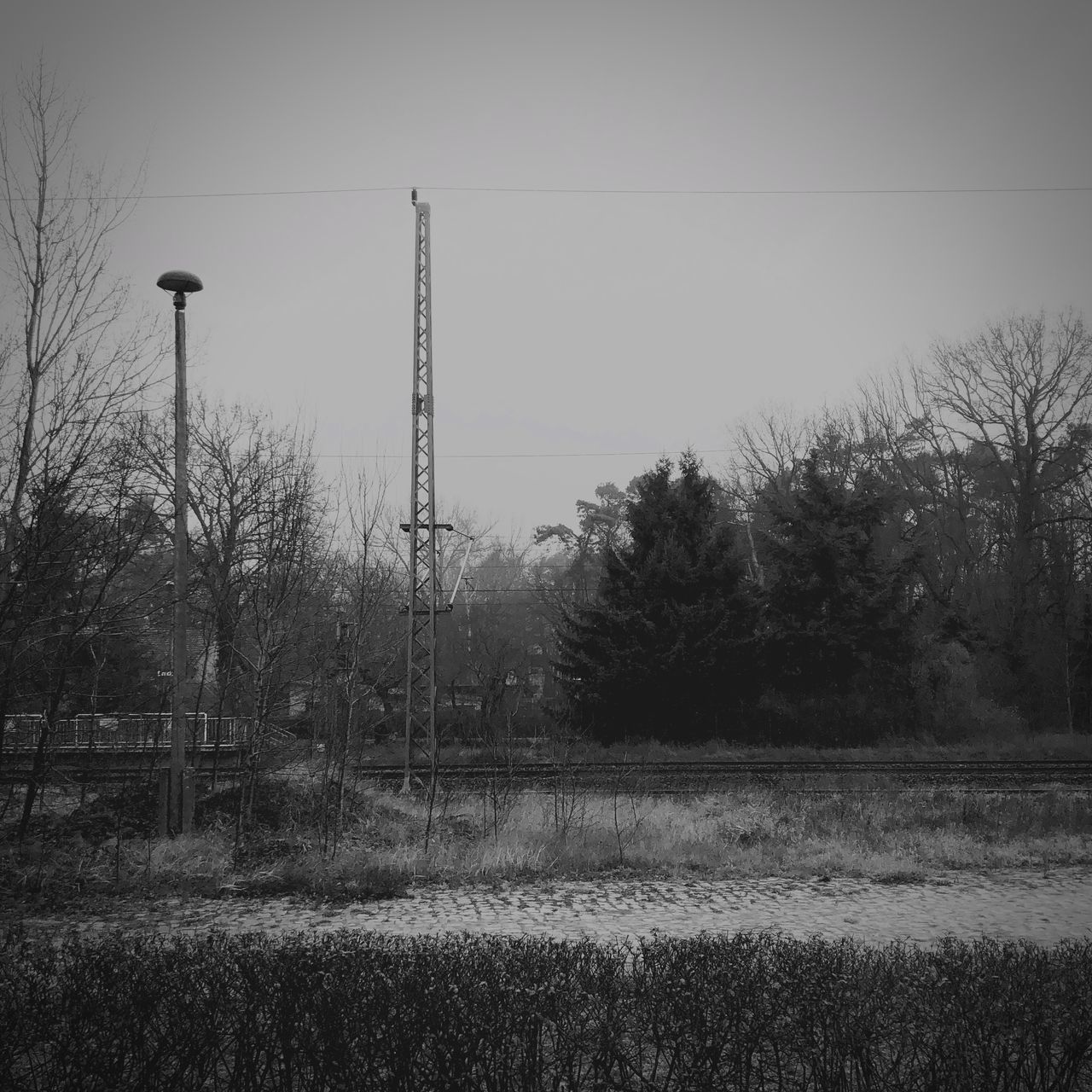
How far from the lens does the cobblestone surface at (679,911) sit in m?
7.46

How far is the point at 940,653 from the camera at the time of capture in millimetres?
30578

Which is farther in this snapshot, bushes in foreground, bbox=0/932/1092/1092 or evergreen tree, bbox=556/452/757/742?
evergreen tree, bbox=556/452/757/742

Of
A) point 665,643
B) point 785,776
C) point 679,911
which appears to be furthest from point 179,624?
point 665,643

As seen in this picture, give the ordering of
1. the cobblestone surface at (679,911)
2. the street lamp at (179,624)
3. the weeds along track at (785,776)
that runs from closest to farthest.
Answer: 1. the cobblestone surface at (679,911)
2. the street lamp at (179,624)
3. the weeds along track at (785,776)

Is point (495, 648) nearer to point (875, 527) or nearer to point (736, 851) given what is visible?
point (875, 527)

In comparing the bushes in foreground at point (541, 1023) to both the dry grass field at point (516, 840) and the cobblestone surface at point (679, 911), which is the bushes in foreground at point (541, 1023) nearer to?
the cobblestone surface at point (679, 911)

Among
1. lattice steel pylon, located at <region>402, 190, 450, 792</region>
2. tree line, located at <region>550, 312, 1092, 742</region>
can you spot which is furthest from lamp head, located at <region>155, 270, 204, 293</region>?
tree line, located at <region>550, 312, 1092, 742</region>

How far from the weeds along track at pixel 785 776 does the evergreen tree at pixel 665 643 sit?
301 inches

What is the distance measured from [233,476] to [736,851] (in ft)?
69.4

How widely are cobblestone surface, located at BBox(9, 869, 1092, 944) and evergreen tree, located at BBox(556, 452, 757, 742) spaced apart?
19071mm

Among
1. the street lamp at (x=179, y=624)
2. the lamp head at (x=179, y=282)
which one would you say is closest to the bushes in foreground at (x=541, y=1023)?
the street lamp at (x=179, y=624)

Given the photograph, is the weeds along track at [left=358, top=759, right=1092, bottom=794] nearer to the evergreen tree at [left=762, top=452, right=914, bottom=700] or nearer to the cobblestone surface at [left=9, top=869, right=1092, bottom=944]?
the cobblestone surface at [left=9, top=869, right=1092, bottom=944]

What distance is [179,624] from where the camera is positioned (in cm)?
1054

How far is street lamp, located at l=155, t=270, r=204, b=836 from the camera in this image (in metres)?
10.7
